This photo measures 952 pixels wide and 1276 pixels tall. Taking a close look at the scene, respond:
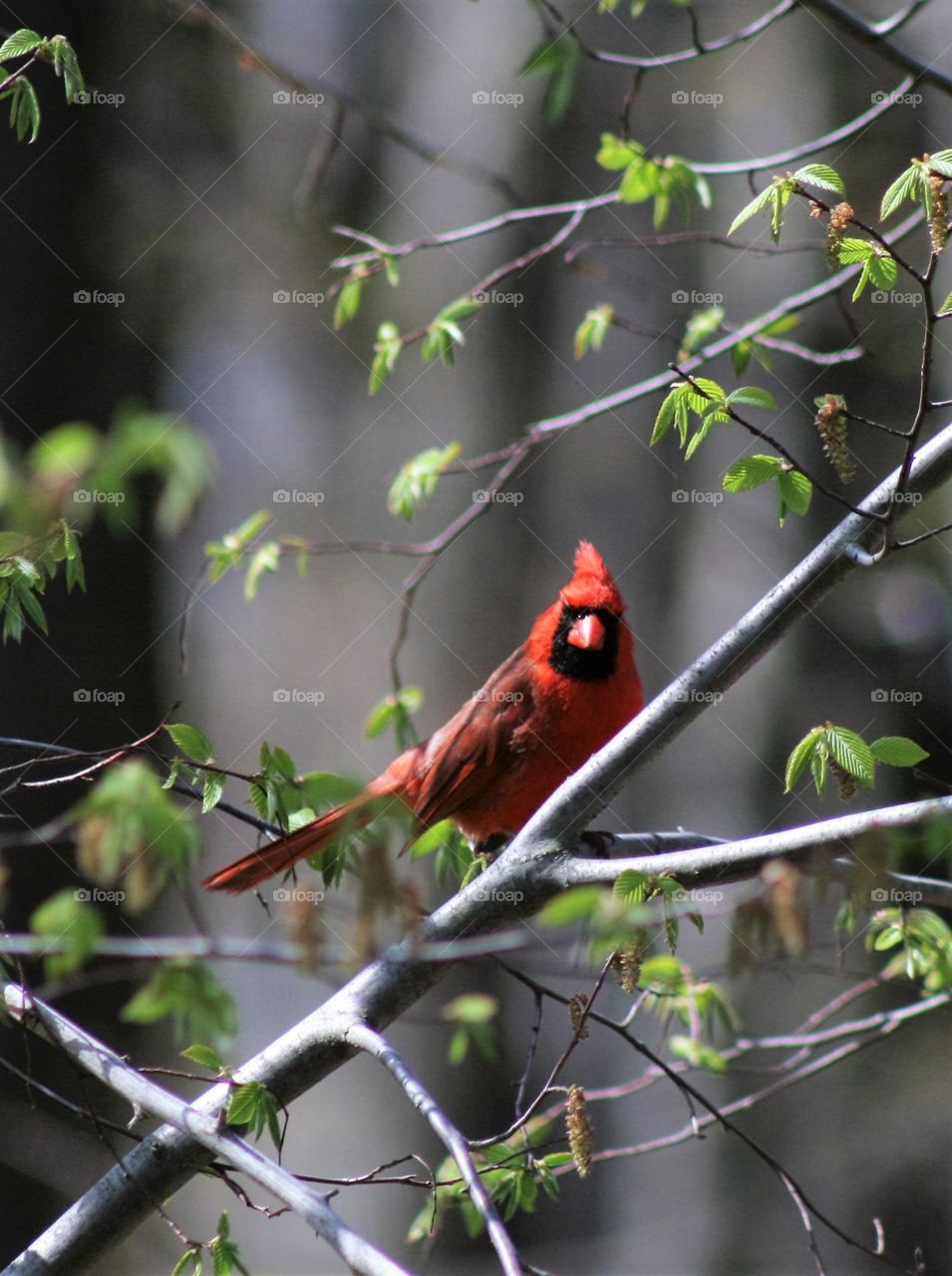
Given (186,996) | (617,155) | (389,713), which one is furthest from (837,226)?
A: (389,713)

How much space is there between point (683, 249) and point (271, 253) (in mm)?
1235

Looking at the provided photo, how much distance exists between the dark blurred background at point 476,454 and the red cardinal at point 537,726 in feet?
3.41

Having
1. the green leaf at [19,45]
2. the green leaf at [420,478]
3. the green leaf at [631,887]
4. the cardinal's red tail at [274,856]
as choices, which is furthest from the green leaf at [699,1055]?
the green leaf at [19,45]

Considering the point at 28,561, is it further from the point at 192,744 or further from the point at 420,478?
the point at 420,478

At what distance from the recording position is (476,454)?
363cm

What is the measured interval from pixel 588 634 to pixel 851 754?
1.06 m

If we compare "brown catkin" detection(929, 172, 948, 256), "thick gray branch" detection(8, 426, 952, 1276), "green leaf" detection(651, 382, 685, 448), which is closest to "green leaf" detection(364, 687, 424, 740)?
"thick gray branch" detection(8, 426, 952, 1276)

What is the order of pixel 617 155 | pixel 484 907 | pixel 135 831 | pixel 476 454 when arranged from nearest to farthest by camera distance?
pixel 135 831
pixel 484 907
pixel 617 155
pixel 476 454

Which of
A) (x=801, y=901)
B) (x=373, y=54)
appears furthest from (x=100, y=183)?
(x=801, y=901)

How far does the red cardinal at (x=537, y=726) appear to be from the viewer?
2332 mm

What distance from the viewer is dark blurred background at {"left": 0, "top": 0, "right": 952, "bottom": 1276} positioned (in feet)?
10.6

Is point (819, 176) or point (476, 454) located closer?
point (819, 176)

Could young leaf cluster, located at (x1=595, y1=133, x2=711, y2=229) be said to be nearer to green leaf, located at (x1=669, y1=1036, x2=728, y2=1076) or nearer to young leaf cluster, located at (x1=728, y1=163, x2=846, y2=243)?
young leaf cluster, located at (x1=728, y1=163, x2=846, y2=243)

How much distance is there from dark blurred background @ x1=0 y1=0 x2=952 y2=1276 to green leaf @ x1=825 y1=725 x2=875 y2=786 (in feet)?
6.59
